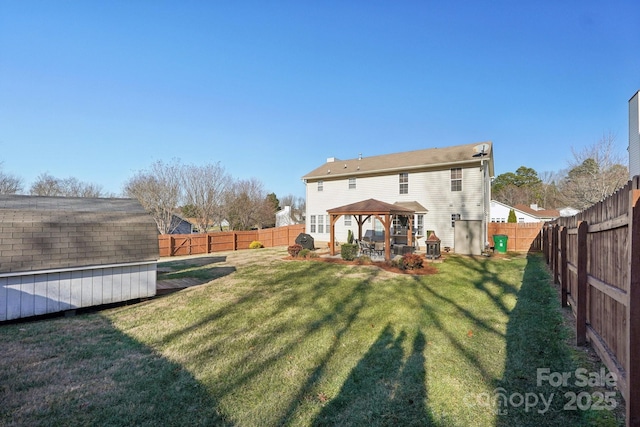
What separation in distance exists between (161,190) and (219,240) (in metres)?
10.5

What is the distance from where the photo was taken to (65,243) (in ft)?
21.9

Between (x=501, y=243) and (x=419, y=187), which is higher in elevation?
(x=419, y=187)

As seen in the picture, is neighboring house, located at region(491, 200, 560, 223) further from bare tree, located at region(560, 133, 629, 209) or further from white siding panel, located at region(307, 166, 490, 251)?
white siding panel, located at region(307, 166, 490, 251)

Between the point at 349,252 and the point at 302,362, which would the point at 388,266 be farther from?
the point at 302,362

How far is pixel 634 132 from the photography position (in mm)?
14148

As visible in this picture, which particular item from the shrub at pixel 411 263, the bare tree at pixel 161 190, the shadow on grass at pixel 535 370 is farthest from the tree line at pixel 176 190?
the shadow on grass at pixel 535 370

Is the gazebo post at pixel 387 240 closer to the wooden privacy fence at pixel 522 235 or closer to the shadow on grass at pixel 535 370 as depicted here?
the shadow on grass at pixel 535 370

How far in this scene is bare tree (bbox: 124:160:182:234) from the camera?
87.8 feet

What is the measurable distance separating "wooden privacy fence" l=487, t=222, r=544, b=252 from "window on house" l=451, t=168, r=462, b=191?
12.0 ft

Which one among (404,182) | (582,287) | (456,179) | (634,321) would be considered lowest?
(582,287)

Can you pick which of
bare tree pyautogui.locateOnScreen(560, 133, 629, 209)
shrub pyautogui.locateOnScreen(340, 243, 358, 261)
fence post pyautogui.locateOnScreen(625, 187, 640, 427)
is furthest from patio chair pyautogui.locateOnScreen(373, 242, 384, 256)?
bare tree pyautogui.locateOnScreen(560, 133, 629, 209)

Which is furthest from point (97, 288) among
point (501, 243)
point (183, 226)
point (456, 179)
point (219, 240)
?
point (183, 226)

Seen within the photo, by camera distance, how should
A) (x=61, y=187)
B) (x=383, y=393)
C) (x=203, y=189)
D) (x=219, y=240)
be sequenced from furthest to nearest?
(x=61, y=187)
(x=203, y=189)
(x=219, y=240)
(x=383, y=393)

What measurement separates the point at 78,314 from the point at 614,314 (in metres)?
9.66
